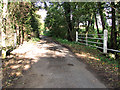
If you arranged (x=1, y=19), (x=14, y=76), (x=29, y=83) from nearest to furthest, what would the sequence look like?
1. (x=29, y=83)
2. (x=14, y=76)
3. (x=1, y=19)

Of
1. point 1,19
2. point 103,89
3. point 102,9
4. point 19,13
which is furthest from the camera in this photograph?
point 19,13

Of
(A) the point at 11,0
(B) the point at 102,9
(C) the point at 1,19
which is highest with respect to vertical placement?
(A) the point at 11,0

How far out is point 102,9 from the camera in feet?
25.0

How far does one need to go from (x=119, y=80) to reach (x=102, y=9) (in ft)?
19.5

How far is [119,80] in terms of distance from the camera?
3.47 m

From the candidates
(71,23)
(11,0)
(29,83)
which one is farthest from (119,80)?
(71,23)

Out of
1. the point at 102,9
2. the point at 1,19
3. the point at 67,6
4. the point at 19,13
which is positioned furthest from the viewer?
the point at 67,6

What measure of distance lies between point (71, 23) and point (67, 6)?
7.96ft

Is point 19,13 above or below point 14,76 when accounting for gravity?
above

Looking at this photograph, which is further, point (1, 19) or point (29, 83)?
point (1, 19)

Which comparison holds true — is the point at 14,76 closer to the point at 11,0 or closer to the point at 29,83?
the point at 29,83

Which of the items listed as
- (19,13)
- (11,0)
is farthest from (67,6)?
(11,0)

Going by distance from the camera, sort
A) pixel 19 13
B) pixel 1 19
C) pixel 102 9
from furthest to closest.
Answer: pixel 19 13 < pixel 102 9 < pixel 1 19

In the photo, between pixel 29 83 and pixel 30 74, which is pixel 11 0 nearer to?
pixel 30 74
